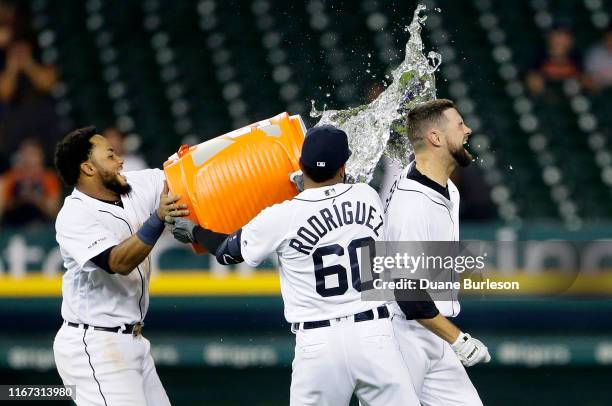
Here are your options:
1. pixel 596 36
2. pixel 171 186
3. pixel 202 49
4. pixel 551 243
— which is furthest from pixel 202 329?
pixel 596 36

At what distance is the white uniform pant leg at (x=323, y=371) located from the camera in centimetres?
467

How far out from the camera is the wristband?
15.9 ft

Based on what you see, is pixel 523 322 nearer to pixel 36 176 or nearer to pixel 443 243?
pixel 443 243

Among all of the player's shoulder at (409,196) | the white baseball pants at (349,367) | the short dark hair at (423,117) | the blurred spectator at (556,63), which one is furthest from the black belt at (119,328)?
the blurred spectator at (556,63)

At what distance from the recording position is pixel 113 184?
5.20 metres

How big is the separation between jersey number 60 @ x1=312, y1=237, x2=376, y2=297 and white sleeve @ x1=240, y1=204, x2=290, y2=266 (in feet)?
0.56

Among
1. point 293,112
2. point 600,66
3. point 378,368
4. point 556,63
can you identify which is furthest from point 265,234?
point 600,66

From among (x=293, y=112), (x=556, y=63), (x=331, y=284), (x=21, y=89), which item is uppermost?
(x=21, y=89)

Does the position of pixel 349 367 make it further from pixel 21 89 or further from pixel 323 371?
pixel 21 89

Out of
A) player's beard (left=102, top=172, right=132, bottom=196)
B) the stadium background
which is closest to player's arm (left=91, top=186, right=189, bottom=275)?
player's beard (left=102, top=172, right=132, bottom=196)

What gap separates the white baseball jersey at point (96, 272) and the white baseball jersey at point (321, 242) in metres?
0.69

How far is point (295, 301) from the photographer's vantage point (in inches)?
189

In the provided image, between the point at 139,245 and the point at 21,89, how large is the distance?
17.4 ft

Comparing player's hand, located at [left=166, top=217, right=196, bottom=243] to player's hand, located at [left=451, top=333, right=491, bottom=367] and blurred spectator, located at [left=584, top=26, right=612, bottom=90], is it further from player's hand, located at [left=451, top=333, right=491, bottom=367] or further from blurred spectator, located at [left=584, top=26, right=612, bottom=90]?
blurred spectator, located at [left=584, top=26, right=612, bottom=90]
